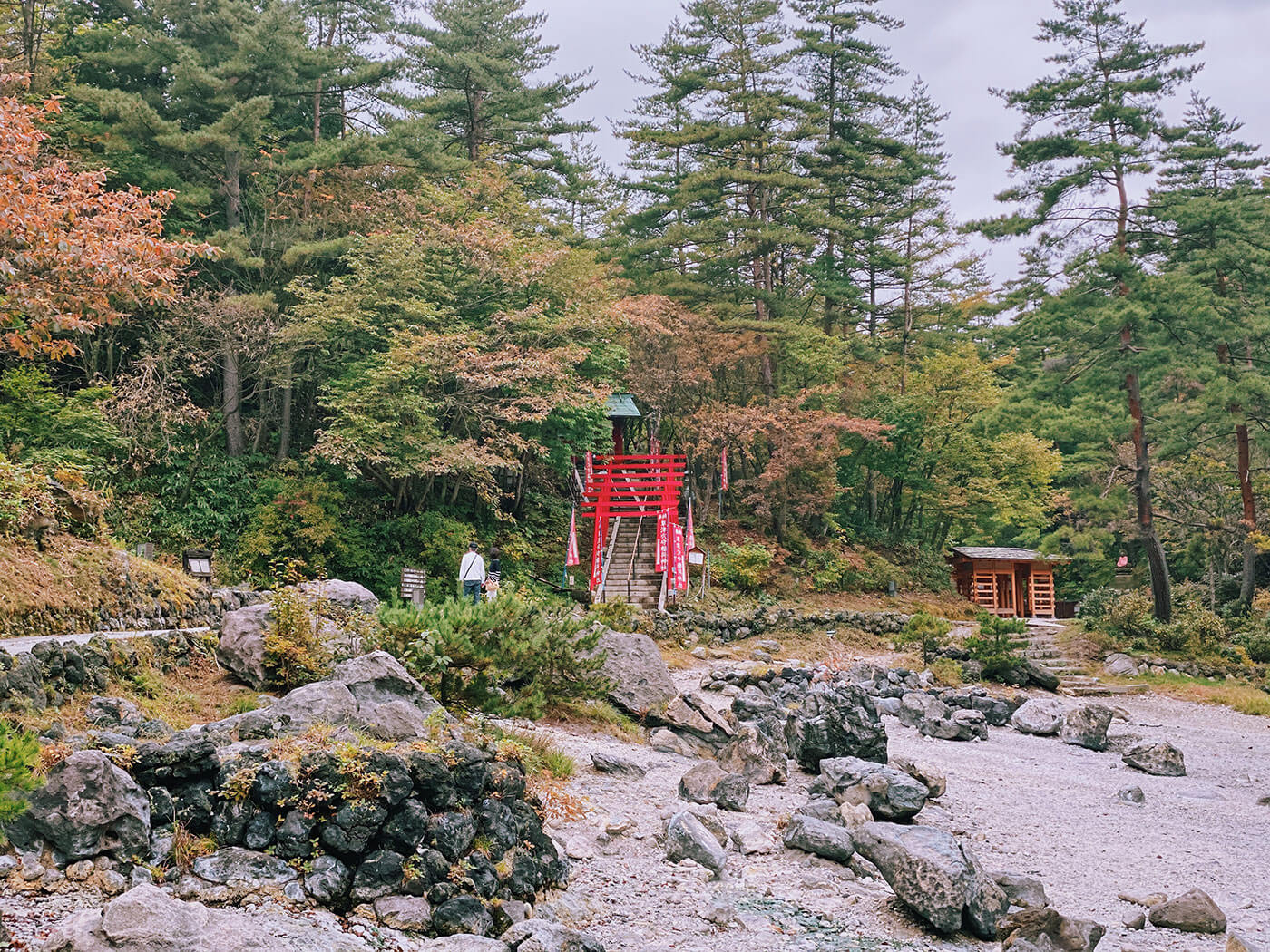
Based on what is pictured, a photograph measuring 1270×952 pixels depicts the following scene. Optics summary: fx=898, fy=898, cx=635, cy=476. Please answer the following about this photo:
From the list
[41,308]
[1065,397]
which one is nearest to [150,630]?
[41,308]

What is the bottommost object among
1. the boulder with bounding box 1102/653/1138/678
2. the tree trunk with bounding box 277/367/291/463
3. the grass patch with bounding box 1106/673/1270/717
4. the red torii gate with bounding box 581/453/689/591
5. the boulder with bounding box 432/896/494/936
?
the grass patch with bounding box 1106/673/1270/717

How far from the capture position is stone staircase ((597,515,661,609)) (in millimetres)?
19297

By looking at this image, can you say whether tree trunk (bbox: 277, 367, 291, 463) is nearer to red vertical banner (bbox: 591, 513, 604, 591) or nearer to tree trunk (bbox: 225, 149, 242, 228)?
tree trunk (bbox: 225, 149, 242, 228)

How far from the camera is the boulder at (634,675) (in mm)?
9414

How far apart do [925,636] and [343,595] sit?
42.8 ft

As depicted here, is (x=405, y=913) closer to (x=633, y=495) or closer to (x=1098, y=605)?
(x=633, y=495)

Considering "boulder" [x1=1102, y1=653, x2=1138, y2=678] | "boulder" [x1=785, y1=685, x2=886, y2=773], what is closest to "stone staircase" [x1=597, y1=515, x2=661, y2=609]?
"boulder" [x1=1102, y1=653, x2=1138, y2=678]

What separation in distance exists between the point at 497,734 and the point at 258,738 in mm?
1906

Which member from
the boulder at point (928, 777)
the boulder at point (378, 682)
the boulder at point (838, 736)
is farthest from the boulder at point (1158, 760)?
the boulder at point (378, 682)

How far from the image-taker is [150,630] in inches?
302

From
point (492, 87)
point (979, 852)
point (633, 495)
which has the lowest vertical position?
point (979, 852)

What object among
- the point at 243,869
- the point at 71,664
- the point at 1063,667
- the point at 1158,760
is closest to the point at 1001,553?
the point at 1063,667

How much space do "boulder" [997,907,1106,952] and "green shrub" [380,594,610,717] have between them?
4466 mm

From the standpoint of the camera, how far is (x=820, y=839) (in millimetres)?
5969
